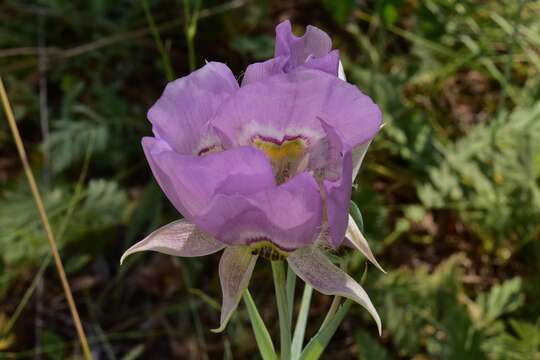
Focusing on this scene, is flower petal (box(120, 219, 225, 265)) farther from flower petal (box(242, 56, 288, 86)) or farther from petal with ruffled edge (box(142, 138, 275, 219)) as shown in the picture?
flower petal (box(242, 56, 288, 86))

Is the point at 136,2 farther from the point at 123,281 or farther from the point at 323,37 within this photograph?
the point at 323,37

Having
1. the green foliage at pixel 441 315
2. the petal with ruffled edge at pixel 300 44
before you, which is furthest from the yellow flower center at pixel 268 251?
the green foliage at pixel 441 315

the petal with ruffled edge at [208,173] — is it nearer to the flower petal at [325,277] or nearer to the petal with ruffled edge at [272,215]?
the petal with ruffled edge at [272,215]

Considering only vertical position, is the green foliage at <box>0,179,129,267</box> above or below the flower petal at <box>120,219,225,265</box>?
below

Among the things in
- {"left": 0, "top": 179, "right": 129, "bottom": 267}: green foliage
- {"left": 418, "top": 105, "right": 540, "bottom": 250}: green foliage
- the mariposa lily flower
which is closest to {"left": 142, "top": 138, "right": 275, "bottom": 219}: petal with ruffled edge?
the mariposa lily flower

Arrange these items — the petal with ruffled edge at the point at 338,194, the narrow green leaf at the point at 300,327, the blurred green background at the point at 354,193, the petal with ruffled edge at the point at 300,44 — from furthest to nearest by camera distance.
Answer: the blurred green background at the point at 354,193 → the narrow green leaf at the point at 300,327 → the petal with ruffled edge at the point at 300,44 → the petal with ruffled edge at the point at 338,194

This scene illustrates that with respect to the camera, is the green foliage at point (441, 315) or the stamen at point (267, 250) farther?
the green foliage at point (441, 315)

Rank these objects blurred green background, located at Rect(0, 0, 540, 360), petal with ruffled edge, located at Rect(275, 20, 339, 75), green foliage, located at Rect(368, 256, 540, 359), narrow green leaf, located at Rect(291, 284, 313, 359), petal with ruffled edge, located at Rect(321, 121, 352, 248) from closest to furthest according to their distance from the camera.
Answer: petal with ruffled edge, located at Rect(321, 121, 352, 248)
petal with ruffled edge, located at Rect(275, 20, 339, 75)
narrow green leaf, located at Rect(291, 284, 313, 359)
green foliage, located at Rect(368, 256, 540, 359)
blurred green background, located at Rect(0, 0, 540, 360)
